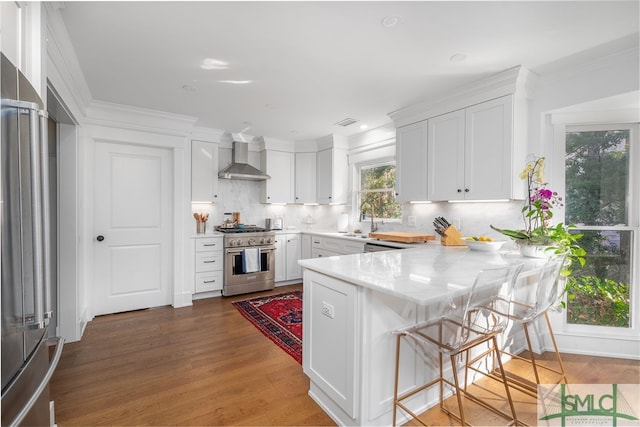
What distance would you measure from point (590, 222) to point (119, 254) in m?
4.92

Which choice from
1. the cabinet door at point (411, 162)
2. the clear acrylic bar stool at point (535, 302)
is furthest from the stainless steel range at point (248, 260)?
the clear acrylic bar stool at point (535, 302)

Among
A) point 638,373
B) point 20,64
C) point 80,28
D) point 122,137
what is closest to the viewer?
point 20,64

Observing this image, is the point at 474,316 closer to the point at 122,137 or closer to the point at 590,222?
the point at 590,222

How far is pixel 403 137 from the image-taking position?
3.55 metres

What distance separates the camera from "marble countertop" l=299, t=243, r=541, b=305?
1382 mm

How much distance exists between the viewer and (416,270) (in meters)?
1.80

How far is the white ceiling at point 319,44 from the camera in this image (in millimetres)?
1787

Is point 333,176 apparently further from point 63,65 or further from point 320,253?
point 63,65

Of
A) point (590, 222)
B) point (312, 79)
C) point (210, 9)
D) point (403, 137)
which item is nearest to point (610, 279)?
point (590, 222)

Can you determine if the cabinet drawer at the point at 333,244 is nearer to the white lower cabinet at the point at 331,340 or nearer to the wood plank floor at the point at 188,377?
the wood plank floor at the point at 188,377

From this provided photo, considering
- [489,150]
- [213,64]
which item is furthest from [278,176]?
[489,150]

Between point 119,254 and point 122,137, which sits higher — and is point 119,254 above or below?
below

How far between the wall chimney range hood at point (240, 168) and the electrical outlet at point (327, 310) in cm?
313

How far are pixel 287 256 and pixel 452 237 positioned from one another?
8.82ft
